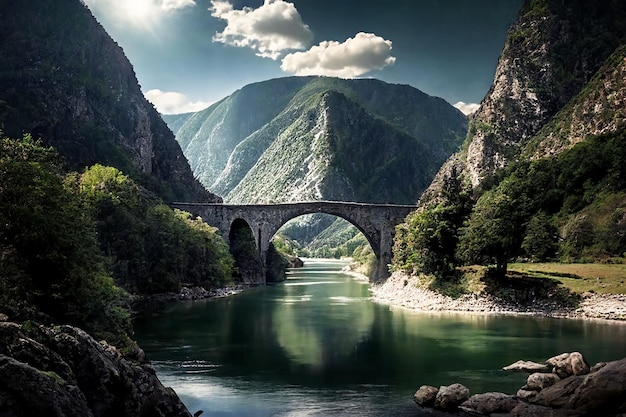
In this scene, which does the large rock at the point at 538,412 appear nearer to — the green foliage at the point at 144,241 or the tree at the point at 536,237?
the tree at the point at 536,237

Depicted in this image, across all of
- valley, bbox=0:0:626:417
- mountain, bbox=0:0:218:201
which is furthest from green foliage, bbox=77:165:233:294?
mountain, bbox=0:0:218:201

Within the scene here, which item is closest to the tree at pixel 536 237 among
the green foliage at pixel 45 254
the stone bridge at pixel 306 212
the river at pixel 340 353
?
the river at pixel 340 353

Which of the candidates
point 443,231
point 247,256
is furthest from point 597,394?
point 247,256

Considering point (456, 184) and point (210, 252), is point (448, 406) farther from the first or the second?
point (210, 252)

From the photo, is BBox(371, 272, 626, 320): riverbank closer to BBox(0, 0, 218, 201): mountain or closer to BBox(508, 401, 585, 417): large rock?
BBox(508, 401, 585, 417): large rock

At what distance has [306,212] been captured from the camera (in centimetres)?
8169

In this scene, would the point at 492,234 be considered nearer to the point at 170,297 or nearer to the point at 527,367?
the point at 527,367

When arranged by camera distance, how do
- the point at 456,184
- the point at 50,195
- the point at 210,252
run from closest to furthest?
the point at 50,195
the point at 456,184
the point at 210,252

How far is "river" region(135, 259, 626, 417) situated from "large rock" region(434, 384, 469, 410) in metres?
0.93

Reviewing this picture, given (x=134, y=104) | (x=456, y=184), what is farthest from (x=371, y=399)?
(x=134, y=104)

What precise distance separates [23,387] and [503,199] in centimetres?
4029

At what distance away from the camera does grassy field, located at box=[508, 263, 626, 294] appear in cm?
4025

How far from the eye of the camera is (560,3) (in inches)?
3912

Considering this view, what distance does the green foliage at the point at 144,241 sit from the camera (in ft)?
155
